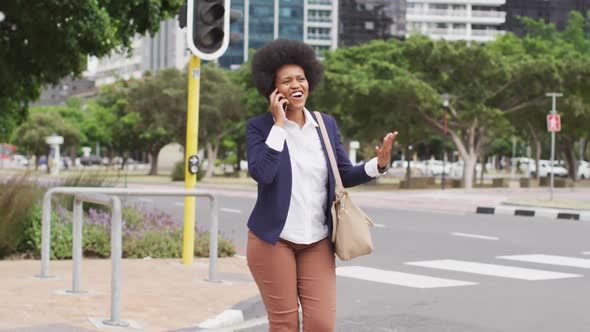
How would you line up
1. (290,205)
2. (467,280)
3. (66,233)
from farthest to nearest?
1. (66,233)
2. (467,280)
3. (290,205)

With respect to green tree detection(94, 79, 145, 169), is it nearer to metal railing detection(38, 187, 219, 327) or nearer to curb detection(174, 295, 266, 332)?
metal railing detection(38, 187, 219, 327)

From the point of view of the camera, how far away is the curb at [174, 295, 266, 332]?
743 centimetres

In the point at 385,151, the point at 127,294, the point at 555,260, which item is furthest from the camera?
the point at 555,260

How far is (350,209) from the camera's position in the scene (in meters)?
4.63

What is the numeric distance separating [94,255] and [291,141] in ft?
26.3

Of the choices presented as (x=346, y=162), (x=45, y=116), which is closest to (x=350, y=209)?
(x=346, y=162)

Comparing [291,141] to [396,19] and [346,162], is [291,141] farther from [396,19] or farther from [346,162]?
[396,19]

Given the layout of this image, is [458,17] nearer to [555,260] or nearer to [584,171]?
[584,171]

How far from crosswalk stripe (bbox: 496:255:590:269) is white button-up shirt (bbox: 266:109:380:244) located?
835 cm

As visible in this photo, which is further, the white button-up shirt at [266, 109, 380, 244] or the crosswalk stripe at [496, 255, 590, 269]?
the crosswalk stripe at [496, 255, 590, 269]

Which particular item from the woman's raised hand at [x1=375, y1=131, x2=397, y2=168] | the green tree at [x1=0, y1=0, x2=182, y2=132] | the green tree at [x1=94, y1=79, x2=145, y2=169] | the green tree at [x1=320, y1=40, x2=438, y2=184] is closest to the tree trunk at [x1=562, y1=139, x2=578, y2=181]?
the green tree at [x1=320, y1=40, x2=438, y2=184]

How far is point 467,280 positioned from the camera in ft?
35.7

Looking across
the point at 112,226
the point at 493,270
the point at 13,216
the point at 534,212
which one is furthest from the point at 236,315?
the point at 534,212

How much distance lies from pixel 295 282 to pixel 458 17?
5555 inches
